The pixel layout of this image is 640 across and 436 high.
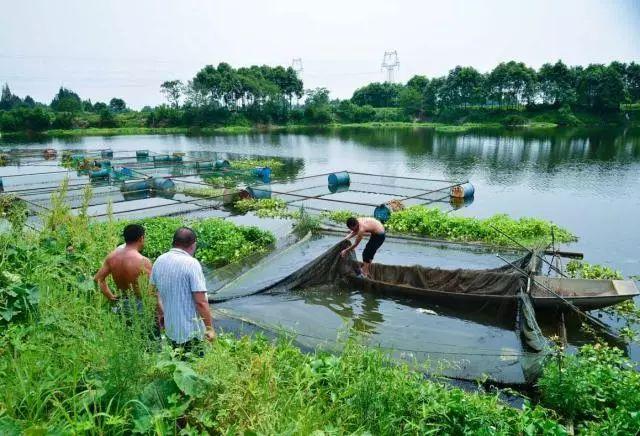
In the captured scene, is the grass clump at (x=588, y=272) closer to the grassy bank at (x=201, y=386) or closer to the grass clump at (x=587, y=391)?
the grassy bank at (x=201, y=386)

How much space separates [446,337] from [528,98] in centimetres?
7821

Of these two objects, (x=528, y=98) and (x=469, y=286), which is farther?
(x=528, y=98)

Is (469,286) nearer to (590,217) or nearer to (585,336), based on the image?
(585,336)

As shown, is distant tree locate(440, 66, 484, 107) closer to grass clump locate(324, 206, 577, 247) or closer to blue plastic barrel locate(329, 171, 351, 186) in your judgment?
blue plastic barrel locate(329, 171, 351, 186)

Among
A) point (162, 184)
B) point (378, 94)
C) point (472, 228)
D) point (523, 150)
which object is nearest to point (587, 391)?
point (472, 228)

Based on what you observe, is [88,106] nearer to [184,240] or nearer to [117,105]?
[117,105]

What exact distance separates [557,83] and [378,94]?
37240 mm

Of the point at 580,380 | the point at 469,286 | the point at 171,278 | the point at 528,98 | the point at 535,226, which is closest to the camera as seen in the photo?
the point at 171,278

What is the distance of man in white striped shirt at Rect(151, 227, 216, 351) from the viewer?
4.03 metres

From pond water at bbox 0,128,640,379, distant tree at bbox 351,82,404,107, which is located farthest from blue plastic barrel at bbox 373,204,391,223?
distant tree at bbox 351,82,404,107

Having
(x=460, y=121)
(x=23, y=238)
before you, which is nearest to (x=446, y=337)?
(x=23, y=238)

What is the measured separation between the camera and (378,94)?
325 ft

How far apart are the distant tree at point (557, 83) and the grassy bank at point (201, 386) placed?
7640cm

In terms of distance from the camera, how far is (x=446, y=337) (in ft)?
23.0
